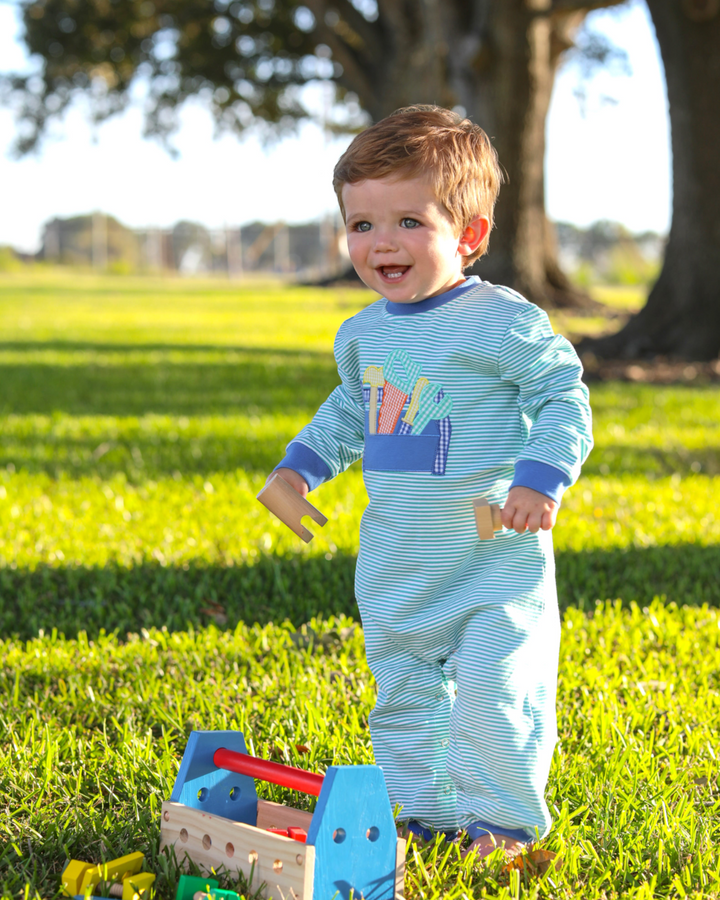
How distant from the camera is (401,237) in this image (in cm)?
189

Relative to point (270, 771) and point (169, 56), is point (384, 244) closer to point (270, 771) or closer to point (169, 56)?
point (270, 771)

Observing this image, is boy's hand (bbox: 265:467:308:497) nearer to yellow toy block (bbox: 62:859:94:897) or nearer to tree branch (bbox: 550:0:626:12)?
yellow toy block (bbox: 62:859:94:897)

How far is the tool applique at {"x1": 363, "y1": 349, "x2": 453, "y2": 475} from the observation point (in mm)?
1930

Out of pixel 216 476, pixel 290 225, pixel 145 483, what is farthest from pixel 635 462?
pixel 290 225

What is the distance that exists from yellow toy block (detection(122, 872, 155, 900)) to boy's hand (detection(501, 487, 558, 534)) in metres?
0.88

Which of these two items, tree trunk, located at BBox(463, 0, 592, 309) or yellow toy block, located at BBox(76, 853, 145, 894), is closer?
yellow toy block, located at BBox(76, 853, 145, 894)

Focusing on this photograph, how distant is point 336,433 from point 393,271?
413 millimetres

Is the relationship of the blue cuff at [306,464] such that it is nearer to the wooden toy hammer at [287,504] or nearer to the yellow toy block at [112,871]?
the wooden toy hammer at [287,504]

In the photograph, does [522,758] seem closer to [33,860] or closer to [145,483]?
[33,860]

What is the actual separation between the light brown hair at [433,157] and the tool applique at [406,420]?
1.03 ft

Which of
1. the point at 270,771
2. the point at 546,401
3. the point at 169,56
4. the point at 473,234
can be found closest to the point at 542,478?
the point at 546,401

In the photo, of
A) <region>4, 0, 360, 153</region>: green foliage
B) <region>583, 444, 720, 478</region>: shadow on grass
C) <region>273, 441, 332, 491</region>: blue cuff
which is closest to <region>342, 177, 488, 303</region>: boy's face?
<region>273, 441, 332, 491</region>: blue cuff

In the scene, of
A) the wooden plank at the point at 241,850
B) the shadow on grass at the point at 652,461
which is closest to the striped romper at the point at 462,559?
the wooden plank at the point at 241,850

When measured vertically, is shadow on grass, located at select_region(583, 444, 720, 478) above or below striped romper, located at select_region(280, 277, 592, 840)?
below
